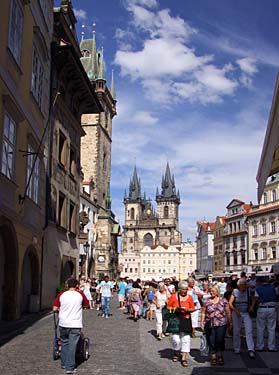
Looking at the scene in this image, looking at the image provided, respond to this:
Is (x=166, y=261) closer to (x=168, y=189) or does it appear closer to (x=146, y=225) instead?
(x=146, y=225)

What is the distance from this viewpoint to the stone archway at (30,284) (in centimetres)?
1848

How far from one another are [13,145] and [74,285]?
22.6 feet

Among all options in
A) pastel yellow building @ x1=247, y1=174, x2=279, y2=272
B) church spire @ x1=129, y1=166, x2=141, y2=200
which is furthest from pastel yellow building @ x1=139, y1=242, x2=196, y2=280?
pastel yellow building @ x1=247, y1=174, x2=279, y2=272

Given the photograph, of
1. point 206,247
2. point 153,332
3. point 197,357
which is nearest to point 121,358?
point 197,357

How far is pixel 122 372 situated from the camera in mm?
8125

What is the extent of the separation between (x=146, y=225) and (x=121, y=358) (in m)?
156

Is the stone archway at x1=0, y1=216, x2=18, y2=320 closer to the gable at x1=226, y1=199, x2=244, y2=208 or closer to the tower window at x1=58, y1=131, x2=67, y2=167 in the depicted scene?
the tower window at x1=58, y1=131, x2=67, y2=167

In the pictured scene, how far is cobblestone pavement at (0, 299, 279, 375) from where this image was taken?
829 centimetres

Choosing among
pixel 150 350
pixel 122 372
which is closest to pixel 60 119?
pixel 150 350

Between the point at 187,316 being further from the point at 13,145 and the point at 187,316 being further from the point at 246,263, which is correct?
the point at 246,263

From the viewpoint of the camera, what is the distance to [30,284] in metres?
19.0

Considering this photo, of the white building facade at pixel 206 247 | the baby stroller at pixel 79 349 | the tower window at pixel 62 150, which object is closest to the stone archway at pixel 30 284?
the tower window at pixel 62 150

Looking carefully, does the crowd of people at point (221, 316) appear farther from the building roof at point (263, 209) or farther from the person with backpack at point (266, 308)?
the building roof at point (263, 209)

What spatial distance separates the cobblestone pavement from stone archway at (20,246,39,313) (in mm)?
4839
